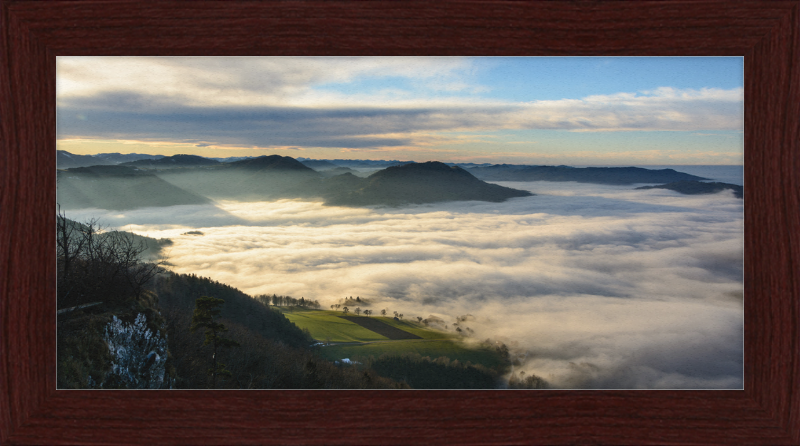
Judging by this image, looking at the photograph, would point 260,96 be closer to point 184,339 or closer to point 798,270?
point 184,339

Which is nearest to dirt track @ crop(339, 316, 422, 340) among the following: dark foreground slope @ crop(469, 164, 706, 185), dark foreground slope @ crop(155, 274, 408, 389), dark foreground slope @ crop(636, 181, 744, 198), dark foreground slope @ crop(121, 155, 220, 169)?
dark foreground slope @ crop(155, 274, 408, 389)

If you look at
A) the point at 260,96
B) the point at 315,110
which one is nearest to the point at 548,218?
→ the point at 315,110

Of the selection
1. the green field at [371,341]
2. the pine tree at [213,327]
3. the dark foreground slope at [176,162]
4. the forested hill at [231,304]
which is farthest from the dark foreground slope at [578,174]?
the pine tree at [213,327]

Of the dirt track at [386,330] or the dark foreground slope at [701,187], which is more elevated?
the dark foreground slope at [701,187]

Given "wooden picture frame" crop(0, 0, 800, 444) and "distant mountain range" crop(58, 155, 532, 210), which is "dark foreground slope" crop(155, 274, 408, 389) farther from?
"distant mountain range" crop(58, 155, 532, 210)
